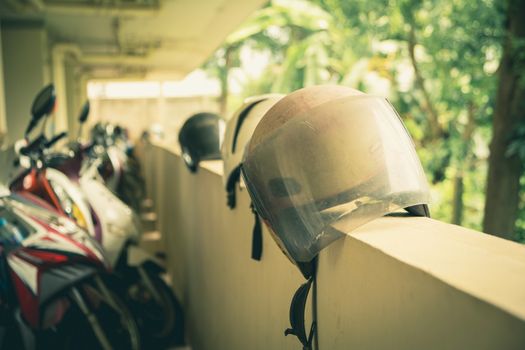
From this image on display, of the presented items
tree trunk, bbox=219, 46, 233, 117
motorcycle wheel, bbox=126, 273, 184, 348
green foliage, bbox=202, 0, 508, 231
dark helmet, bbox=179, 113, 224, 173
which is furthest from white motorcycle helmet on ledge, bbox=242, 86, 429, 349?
tree trunk, bbox=219, 46, 233, 117

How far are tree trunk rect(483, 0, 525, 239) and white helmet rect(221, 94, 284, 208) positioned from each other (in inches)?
143

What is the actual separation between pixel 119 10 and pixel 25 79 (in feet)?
5.83

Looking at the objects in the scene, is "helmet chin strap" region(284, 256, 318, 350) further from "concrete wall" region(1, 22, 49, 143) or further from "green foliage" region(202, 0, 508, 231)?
"concrete wall" region(1, 22, 49, 143)

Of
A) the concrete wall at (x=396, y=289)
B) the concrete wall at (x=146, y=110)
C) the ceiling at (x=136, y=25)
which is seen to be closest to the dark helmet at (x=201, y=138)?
the concrete wall at (x=396, y=289)

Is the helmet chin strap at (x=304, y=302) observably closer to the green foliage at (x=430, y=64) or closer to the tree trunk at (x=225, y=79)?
the green foliage at (x=430, y=64)

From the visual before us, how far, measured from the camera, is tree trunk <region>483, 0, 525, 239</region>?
186 inches

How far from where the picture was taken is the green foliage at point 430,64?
5.70 m

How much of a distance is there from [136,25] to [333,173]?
8.02m

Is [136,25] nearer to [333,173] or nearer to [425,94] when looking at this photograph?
[425,94]

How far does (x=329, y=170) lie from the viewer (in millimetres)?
1089

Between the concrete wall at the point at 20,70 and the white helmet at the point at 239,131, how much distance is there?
5.85 m

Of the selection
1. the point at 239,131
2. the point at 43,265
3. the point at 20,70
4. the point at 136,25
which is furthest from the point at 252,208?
the point at 136,25

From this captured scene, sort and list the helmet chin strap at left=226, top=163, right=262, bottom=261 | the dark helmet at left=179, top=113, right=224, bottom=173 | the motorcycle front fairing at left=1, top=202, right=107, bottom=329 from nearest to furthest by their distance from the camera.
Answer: the helmet chin strap at left=226, top=163, right=262, bottom=261 < the motorcycle front fairing at left=1, top=202, right=107, bottom=329 < the dark helmet at left=179, top=113, right=224, bottom=173

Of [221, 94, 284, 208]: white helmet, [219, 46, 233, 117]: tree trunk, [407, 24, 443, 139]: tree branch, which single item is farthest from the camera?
[219, 46, 233, 117]: tree trunk
